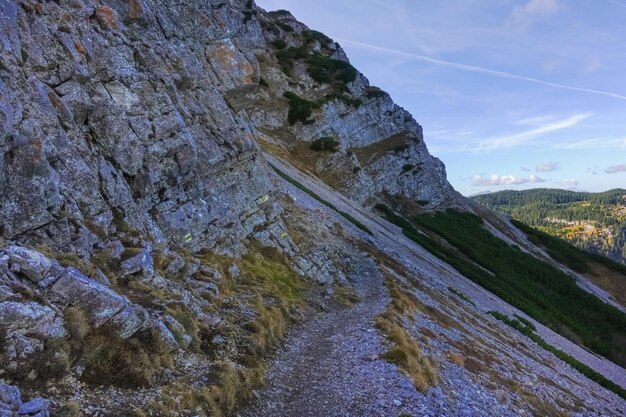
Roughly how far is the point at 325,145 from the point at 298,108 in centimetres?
858

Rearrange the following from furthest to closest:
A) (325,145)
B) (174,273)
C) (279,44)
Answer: (279,44) → (325,145) → (174,273)

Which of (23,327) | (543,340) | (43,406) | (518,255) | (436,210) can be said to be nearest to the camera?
(43,406)

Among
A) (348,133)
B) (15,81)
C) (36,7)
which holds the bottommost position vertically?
(15,81)

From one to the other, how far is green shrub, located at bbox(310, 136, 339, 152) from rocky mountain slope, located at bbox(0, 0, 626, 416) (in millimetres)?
32949

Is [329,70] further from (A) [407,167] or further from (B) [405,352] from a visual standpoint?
(B) [405,352]

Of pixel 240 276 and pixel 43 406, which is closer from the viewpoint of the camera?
pixel 43 406

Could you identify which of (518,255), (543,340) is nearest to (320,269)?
(543,340)

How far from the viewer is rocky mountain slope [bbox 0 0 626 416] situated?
10.2 meters

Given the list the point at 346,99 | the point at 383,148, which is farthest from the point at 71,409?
the point at 383,148

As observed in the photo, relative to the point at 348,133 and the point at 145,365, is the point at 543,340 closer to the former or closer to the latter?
the point at 145,365

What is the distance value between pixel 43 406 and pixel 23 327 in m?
2.07

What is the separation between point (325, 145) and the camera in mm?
71312

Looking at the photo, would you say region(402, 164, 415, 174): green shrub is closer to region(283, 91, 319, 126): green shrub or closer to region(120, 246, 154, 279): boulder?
region(283, 91, 319, 126): green shrub

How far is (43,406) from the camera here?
25.8 feet
